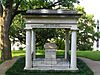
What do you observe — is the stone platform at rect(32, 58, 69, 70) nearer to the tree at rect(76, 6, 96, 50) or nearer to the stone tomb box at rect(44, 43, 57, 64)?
the stone tomb box at rect(44, 43, 57, 64)

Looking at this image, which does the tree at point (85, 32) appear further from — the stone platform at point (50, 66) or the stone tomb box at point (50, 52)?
the stone platform at point (50, 66)

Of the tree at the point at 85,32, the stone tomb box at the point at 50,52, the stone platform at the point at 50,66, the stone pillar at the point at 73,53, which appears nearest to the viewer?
the stone pillar at the point at 73,53

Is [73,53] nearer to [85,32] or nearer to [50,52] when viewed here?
[50,52]

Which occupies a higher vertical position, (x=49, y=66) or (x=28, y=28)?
(x=28, y=28)

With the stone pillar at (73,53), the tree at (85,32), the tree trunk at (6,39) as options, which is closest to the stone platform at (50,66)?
the stone pillar at (73,53)

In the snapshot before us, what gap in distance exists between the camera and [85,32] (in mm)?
48938

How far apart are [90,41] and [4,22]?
27.3 meters

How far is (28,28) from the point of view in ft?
63.5

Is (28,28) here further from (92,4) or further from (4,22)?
(92,4)

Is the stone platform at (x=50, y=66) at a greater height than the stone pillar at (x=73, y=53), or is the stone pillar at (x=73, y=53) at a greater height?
the stone pillar at (x=73, y=53)

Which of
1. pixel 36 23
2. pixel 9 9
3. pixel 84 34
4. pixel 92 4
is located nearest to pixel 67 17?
pixel 36 23

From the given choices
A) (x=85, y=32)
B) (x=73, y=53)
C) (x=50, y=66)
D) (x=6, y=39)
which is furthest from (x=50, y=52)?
(x=85, y=32)

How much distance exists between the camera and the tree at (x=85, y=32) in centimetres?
4891

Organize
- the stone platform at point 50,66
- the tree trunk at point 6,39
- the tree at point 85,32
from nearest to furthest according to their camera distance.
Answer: the stone platform at point 50,66
the tree trunk at point 6,39
the tree at point 85,32
